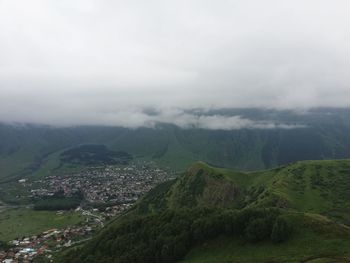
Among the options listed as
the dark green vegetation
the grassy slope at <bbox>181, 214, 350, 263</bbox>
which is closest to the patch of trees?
the dark green vegetation

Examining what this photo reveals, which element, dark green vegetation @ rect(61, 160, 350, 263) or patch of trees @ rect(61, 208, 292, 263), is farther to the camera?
patch of trees @ rect(61, 208, 292, 263)

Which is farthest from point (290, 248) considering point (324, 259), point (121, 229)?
point (121, 229)

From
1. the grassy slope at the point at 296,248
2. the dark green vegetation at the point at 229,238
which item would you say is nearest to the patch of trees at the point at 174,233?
the dark green vegetation at the point at 229,238

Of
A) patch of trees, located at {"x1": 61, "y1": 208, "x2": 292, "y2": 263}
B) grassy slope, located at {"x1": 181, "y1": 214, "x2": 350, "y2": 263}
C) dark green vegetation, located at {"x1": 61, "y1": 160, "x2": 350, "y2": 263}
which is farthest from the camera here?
patch of trees, located at {"x1": 61, "y1": 208, "x2": 292, "y2": 263}

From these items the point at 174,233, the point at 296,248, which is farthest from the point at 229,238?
the point at 296,248

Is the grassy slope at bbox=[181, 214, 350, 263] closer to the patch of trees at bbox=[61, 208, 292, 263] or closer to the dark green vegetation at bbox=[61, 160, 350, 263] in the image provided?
the dark green vegetation at bbox=[61, 160, 350, 263]

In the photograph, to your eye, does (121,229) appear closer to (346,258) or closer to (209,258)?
(209,258)

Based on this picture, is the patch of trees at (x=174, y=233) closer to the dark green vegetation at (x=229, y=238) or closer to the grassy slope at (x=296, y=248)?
the dark green vegetation at (x=229, y=238)

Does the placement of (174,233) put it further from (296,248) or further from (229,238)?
(296,248)
